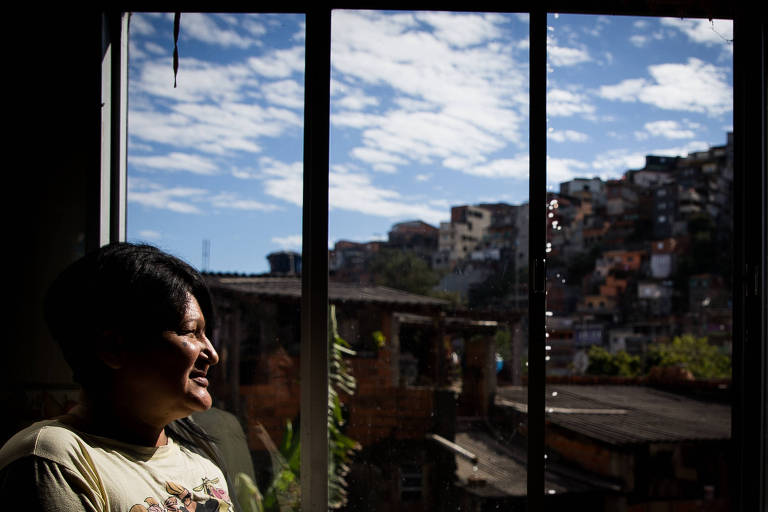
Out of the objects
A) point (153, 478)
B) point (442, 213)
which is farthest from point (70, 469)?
point (442, 213)

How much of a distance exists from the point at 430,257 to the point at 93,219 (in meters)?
1.42

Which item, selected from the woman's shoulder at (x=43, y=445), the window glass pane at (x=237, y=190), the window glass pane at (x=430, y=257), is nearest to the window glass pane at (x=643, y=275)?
the window glass pane at (x=430, y=257)

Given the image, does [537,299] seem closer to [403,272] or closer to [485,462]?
[403,272]

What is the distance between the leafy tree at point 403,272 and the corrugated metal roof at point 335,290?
0.11 ft

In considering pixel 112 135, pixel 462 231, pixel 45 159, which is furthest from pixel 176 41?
pixel 462 231

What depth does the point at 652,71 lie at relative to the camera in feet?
19.8

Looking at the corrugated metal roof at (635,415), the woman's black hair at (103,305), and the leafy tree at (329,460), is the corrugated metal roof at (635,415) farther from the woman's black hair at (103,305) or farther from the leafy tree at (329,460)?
the woman's black hair at (103,305)

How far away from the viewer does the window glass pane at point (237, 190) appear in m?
1.74

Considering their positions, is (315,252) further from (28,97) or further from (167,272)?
(28,97)

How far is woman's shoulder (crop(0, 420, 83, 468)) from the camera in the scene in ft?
2.97

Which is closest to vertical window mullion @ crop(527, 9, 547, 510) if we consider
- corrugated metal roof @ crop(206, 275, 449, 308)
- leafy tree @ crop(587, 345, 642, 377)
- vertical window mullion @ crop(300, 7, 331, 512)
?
vertical window mullion @ crop(300, 7, 331, 512)

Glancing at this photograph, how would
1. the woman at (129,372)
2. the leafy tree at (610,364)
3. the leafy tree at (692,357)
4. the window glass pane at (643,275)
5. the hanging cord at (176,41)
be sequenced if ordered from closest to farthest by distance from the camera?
1. the woman at (129,372)
2. the hanging cord at (176,41)
3. the window glass pane at (643,275)
4. the leafy tree at (692,357)
5. the leafy tree at (610,364)

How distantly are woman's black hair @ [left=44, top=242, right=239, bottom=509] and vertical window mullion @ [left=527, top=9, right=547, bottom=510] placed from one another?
0.90 meters

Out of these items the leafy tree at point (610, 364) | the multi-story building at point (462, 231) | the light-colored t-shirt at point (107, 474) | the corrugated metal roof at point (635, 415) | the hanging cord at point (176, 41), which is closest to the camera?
the light-colored t-shirt at point (107, 474)
